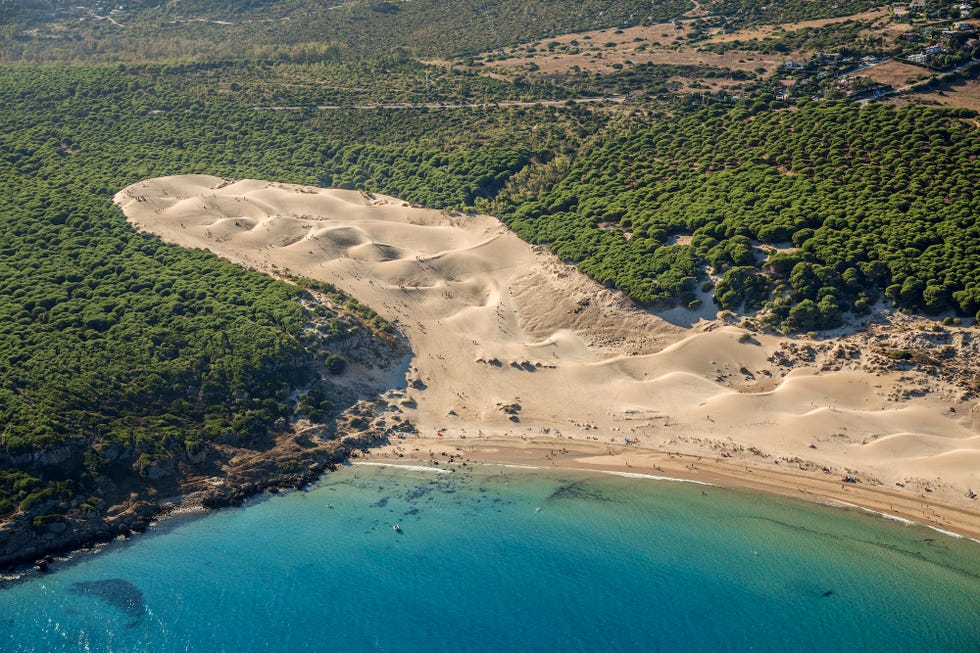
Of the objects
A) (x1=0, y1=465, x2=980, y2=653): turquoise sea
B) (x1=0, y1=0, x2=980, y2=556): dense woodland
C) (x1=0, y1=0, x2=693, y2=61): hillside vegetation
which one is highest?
(x1=0, y1=0, x2=693, y2=61): hillside vegetation

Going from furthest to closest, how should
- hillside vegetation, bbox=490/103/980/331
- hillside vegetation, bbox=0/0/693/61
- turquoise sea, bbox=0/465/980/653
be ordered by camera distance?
hillside vegetation, bbox=0/0/693/61 < hillside vegetation, bbox=490/103/980/331 < turquoise sea, bbox=0/465/980/653

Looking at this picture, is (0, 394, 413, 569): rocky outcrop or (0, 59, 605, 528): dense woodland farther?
(0, 59, 605, 528): dense woodland

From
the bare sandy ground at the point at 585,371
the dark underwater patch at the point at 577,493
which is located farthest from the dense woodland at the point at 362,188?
the dark underwater patch at the point at 577,493

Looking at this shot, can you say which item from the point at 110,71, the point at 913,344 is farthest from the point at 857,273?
the point at 110,71

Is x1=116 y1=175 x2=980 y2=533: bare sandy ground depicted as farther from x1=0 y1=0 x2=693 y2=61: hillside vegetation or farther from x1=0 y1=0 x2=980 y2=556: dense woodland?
x1=0 y1=0 x2=693 y2=61: hillside vegetation

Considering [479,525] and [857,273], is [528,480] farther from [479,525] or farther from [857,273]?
[857,273]

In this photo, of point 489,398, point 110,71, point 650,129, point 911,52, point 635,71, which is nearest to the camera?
point 489,398

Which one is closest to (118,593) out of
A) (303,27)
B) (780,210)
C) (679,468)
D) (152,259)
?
(679,468)

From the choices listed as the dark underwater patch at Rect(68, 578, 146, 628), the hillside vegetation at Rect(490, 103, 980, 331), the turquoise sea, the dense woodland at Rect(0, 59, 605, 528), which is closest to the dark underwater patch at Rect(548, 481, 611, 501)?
the turquoise sea
